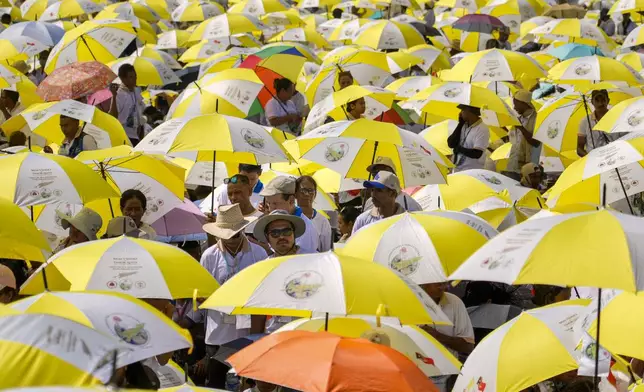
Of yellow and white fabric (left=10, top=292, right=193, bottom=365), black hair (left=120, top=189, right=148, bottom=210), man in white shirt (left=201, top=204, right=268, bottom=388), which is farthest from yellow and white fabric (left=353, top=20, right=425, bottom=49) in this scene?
yellow and white fabric (left=10, top=292, right=193, bottom=365)

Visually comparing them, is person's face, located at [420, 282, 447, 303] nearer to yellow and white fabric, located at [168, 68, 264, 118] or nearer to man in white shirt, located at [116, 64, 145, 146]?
yellow and white fabric, located at [168, 68, 264, 118]

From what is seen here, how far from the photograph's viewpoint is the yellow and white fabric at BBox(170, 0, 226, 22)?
24.1m

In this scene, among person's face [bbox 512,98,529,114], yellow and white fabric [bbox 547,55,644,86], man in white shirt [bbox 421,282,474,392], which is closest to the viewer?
man in white shirt [bbox 421,282,474,392]

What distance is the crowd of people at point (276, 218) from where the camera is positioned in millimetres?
9000

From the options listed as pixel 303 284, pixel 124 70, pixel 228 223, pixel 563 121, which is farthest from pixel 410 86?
pixel 303 284

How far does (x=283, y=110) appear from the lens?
1590cm

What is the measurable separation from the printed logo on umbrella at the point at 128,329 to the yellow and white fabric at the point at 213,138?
184 inches

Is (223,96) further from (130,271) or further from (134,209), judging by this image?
(130,271)

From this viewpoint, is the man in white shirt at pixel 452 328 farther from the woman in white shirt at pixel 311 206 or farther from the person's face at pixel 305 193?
the person's face at pixel 305 193

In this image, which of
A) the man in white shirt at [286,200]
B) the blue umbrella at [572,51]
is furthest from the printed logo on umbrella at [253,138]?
the blue umbrella at [572,51]

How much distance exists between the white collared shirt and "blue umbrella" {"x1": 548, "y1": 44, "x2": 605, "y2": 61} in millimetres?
10781

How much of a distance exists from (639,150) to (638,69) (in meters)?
8.85

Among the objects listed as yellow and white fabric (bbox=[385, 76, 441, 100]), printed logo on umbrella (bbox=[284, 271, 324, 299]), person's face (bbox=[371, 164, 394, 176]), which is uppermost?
printed logo on umbrella (bbox=[284, 271, 324, 299])

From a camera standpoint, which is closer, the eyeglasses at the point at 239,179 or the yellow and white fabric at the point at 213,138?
the eyeglasses at the point at 239,179
